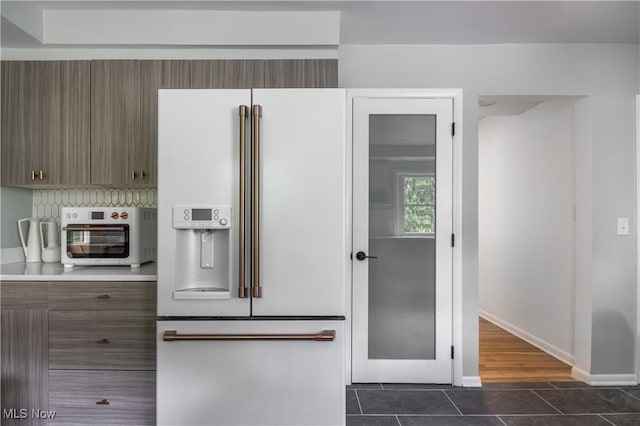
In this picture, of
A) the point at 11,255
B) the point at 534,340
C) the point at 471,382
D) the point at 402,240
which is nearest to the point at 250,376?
the point at 402,240

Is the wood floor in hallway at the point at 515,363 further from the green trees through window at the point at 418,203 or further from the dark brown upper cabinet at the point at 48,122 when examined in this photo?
the dark brown upper cabinet at the point at 48,122

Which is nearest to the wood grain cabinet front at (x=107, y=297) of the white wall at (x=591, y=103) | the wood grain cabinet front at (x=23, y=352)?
the wood grain cabinet front at (x=23, y=352)

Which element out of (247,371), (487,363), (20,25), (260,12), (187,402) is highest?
(260,12)

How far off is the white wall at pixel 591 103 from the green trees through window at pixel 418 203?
0.24 meters

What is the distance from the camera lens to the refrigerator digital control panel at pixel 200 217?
202 centimetres

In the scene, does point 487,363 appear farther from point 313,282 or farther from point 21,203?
point 21,203

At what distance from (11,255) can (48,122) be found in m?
0.90

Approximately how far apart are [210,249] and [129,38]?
5.05ft

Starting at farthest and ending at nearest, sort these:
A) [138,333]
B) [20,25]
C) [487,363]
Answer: [487,363]
[20,25]
[138,333]

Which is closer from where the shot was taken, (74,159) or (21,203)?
(74,159)

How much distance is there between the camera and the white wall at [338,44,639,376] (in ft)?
10.1

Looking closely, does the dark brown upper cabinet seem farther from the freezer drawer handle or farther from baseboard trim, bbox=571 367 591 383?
baseboard trim, bbox=571 367 591 383

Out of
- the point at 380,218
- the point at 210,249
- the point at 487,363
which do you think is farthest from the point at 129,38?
the point at 487,363

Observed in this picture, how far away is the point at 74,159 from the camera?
8.91ft
